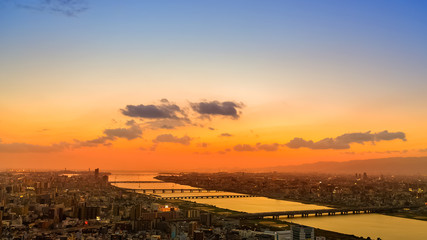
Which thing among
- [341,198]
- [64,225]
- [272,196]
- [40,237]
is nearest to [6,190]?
[64,225]

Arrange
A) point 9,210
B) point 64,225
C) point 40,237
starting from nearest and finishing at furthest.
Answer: point 40,237, point 64,225, point 9,210

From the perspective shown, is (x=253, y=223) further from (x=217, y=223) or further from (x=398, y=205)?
(x=398, y=205)

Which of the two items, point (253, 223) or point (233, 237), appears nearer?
point (233, 237)

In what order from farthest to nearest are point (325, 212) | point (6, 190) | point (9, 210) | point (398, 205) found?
1. point (6, 190)
2. point (398, 205)
3. point (325, 212)
4. point (9, 210)

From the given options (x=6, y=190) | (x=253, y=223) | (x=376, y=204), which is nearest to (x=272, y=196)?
(x=376, y=204)

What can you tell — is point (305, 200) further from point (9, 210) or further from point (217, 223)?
point (9, 210)

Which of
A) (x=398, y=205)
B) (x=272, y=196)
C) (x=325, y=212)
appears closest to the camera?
(x=325, y=212)

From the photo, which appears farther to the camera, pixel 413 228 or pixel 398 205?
pixel 398 205

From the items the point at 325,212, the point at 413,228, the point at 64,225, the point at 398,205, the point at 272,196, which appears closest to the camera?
the point at 64,225
